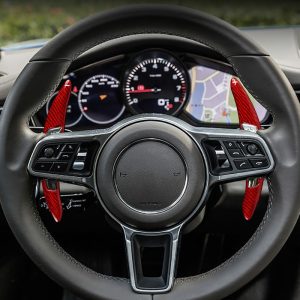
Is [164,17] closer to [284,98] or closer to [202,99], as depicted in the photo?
[284,98]

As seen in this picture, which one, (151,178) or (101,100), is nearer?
(151,178)

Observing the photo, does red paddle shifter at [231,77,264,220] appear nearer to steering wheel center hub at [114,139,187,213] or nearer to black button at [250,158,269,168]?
black button at [250,158,269,168]

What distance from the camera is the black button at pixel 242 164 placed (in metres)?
1.47

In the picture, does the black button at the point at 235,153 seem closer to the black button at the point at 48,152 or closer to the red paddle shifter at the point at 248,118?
the red paddle shifter at the point at 248,118

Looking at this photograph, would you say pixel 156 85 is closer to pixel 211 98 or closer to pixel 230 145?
pixel 211 98

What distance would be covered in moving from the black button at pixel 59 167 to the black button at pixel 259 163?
0.41 meters

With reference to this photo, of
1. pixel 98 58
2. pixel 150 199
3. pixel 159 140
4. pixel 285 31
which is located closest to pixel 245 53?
pixel 159 140

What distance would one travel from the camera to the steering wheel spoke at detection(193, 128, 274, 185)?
1.45 m

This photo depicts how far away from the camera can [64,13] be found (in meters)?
5.29

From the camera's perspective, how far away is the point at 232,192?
5.77ft

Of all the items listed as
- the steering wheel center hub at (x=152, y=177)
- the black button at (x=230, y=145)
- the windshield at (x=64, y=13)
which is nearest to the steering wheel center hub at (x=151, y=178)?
the steering wheel center hub at (x=152, y=177)

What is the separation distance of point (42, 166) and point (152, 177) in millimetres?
243

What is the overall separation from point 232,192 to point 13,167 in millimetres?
596

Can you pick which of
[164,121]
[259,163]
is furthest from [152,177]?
[259,163]
